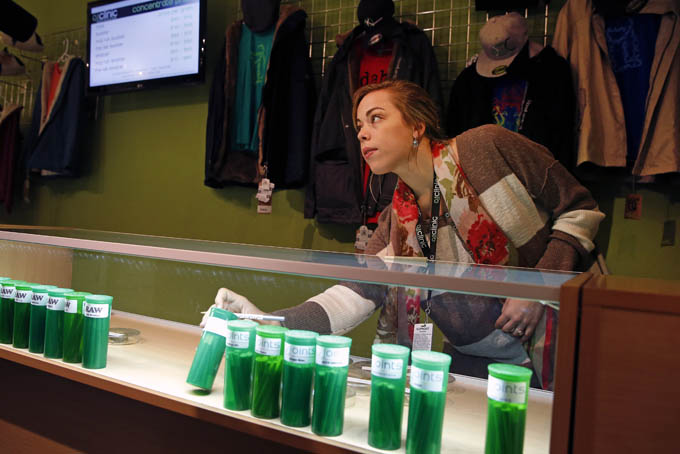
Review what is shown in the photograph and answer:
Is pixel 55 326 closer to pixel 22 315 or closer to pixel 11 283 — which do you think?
pixel 22 315

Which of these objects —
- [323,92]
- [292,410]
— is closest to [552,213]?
[292,410]

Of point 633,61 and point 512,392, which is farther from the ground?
point 633,61

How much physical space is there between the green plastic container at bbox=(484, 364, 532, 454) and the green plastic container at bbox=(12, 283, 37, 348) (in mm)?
1177

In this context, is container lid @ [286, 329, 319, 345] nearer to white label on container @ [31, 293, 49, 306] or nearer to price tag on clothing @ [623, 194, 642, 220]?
white label on container @ [31, 293, 49, 306]

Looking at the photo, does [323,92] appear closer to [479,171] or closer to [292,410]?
[479,171]

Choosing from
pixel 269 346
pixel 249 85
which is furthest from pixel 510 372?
pixel 249 85

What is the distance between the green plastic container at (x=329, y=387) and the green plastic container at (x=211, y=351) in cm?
26

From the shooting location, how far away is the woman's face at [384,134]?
184cm

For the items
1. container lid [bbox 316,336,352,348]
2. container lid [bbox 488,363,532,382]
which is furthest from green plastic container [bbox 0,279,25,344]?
container lid [bbox 488,363,532,382]

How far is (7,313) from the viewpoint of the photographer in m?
1.48

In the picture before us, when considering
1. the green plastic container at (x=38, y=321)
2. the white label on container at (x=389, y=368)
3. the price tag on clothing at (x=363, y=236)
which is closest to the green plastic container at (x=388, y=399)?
the white label on container at (x=389, y=368)

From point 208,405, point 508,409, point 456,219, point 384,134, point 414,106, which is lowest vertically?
point 208,405

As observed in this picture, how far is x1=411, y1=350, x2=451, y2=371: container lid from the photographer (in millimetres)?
871

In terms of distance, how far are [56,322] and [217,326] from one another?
1.56 feet
